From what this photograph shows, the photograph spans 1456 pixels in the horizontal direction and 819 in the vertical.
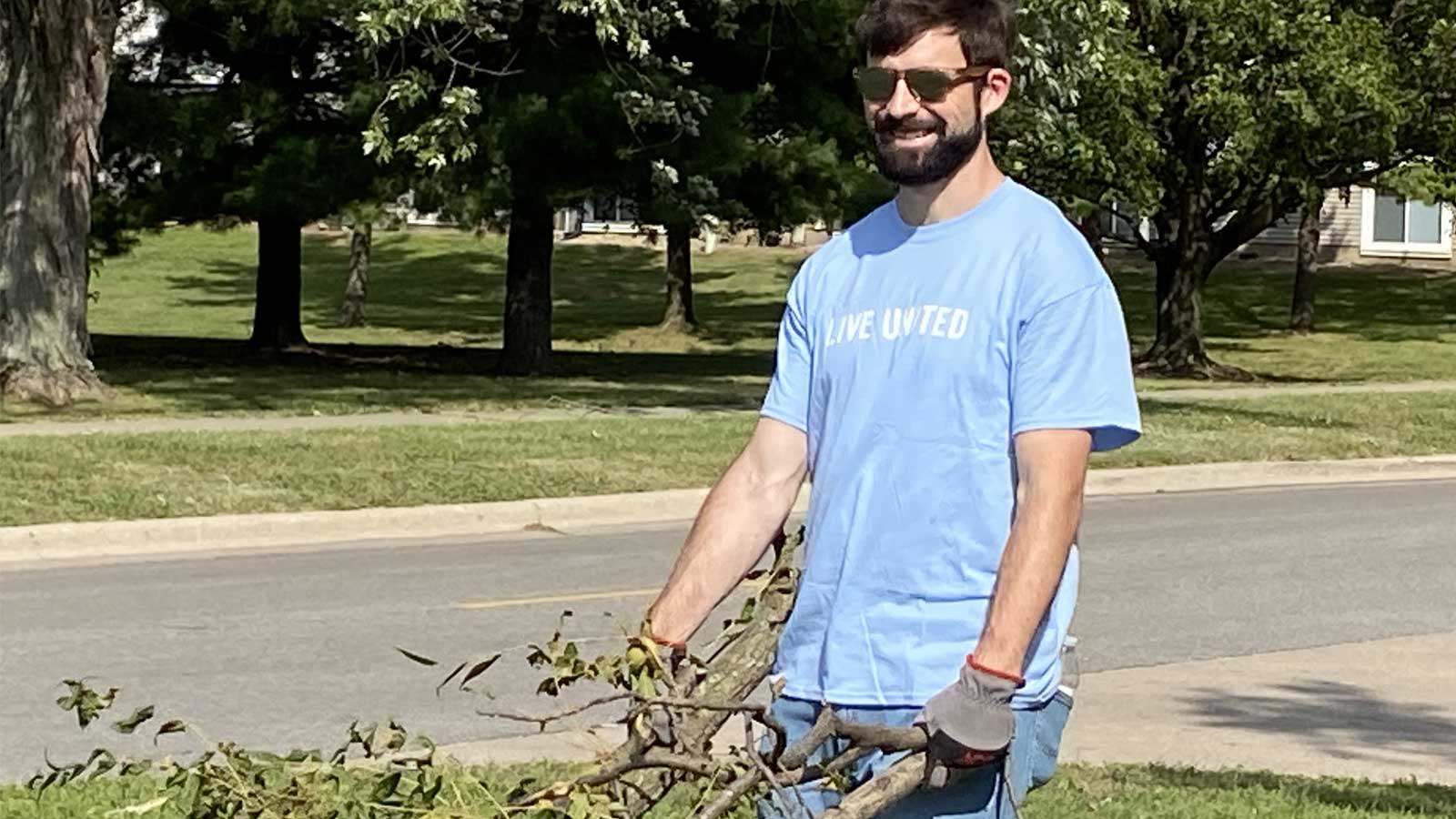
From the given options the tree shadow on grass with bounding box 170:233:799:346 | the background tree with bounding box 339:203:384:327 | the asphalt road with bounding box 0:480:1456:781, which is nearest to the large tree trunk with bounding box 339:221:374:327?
the background tree with bounding box 339:203:384:327

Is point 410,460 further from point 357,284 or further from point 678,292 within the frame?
point 357,284

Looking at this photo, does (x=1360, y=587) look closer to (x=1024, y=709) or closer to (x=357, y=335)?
(x=1024, y=709)

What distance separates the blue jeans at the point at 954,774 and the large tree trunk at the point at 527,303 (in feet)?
75.9

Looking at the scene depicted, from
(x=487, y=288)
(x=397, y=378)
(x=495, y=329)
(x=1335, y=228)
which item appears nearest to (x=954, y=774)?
(x=397, y=378)

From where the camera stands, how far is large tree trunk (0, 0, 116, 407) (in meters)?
20.6

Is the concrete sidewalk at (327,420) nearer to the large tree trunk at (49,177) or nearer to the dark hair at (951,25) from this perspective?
the large tree trunk at (49,177)

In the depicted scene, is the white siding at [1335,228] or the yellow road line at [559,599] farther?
the white siding at [1335,228]

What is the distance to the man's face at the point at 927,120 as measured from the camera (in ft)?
12.1

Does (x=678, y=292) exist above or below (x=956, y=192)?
below

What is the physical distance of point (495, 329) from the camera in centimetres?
4312

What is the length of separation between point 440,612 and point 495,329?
105 ft

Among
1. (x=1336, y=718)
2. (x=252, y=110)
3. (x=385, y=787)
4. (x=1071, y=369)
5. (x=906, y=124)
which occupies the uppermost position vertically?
(x=252, y=110)

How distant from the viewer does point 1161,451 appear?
745 inches

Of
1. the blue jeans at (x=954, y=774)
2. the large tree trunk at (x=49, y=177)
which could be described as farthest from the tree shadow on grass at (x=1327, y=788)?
the large tree trunk at (x=49, y=177)
